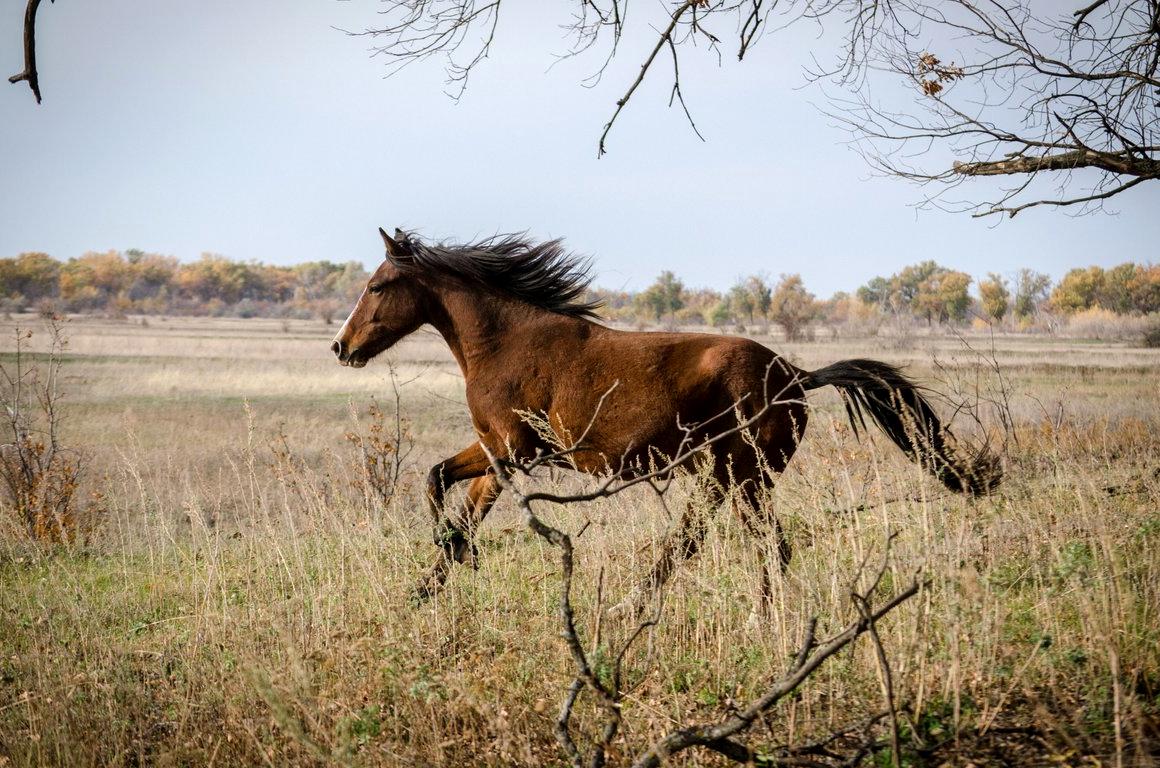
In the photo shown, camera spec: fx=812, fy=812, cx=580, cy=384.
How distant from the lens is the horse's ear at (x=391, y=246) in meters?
6.72

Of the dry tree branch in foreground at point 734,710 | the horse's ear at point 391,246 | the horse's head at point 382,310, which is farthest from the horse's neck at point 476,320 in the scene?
the dry tree branch in foreground at point 734,710

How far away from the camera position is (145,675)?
4.69 metres

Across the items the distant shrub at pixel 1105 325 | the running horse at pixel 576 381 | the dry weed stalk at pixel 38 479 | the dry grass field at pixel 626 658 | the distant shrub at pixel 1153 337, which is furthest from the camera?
the distant shrub at pixel 1105 325

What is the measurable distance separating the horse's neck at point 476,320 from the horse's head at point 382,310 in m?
0.21

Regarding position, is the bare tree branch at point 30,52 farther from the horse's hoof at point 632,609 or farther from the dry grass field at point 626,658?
the horse's hoof at point 632,609

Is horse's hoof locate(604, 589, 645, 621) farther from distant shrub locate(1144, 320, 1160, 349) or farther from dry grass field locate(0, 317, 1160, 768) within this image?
distant shrub locate(1144, 320, 1160, 349)

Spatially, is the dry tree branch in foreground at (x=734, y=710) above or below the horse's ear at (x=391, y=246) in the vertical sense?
below

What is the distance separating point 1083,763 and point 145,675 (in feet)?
15.3

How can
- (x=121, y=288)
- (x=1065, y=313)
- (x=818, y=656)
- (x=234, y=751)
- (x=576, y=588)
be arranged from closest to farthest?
(x=818, y=656)
(x=234, y=751)
(x=576, y=588)
(x=1065, y=313)
(x=121, y=288)

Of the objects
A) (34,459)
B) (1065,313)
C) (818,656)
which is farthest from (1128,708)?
(1065,313)

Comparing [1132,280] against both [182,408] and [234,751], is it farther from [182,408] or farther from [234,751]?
[234,751]

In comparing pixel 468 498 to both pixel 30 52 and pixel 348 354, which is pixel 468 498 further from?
pixel 30 52

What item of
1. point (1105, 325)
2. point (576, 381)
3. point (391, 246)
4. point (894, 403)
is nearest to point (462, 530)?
point (576, 381)

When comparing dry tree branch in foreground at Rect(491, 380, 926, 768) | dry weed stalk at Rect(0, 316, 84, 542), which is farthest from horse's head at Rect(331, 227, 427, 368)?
dry tree branch in foreground at Rect(491, 380, 926, 768)
